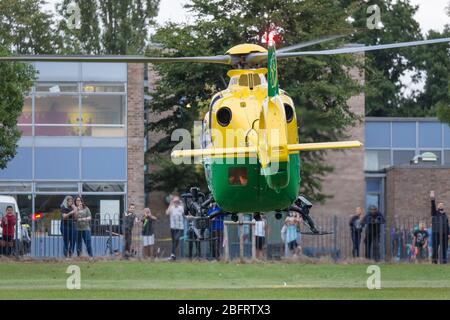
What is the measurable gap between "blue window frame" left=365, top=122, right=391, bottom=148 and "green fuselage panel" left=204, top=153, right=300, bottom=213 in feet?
133

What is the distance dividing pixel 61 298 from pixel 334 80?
31.2 meters

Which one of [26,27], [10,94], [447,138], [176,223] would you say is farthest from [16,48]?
[176,223]

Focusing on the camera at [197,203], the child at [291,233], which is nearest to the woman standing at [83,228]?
the child at [291,233]

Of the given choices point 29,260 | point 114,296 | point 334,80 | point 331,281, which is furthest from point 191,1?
point 114,296

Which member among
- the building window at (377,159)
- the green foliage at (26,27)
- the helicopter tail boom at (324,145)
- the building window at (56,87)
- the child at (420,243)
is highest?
the green foliage at (26,27)

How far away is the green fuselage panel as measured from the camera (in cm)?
2850

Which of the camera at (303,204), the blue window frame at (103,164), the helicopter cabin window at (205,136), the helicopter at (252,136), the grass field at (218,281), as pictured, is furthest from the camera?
the blue window frame at (103,164)

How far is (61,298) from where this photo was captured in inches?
1080

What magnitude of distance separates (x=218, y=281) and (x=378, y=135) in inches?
Answer: 1479

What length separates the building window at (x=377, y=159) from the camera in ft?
227

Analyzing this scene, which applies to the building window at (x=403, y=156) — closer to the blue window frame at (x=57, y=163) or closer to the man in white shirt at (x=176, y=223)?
the blue window frame at (x=57, y=163)

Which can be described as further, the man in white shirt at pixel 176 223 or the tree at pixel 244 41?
the tree at pixel 244 41

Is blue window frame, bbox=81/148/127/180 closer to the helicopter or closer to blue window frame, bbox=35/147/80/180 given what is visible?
blue window frame, bbox=35/147/80/180

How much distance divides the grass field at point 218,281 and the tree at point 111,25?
3788 cm
